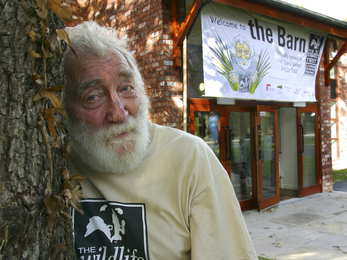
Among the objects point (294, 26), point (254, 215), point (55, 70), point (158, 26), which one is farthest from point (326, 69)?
point (55, 70)

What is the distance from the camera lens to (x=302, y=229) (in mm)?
5770

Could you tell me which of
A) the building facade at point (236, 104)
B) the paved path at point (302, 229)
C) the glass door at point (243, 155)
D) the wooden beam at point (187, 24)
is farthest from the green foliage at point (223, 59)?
the paved path at point (302, 229)

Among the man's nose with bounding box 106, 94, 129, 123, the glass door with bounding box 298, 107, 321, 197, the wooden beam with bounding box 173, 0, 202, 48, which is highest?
the wooden beam with bounding box 173, 0, 202, 48

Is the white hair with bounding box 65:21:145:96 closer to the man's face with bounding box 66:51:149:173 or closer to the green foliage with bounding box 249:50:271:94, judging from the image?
the man's face with bounding box 66:51:149:173

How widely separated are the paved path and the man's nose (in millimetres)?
3883

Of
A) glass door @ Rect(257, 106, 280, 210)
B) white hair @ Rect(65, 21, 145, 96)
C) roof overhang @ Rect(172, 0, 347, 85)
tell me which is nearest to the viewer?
white hair @ Rect(65, 21, 145, 96)

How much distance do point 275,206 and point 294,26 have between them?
4245mm

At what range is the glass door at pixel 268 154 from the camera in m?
7.09

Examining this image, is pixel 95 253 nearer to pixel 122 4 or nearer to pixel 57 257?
pixel 57 257

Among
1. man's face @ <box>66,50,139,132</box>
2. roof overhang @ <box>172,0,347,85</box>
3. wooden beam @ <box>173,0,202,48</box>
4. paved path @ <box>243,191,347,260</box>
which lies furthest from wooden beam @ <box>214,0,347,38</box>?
man's face @ <box>66,50,139,132</box>

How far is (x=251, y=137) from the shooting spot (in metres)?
7.08

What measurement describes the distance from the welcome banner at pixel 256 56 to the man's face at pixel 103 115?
4.01 m

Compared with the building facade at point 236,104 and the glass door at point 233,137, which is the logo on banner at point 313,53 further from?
the glass door at point 233,137

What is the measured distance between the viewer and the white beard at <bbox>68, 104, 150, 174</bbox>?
1.45m
